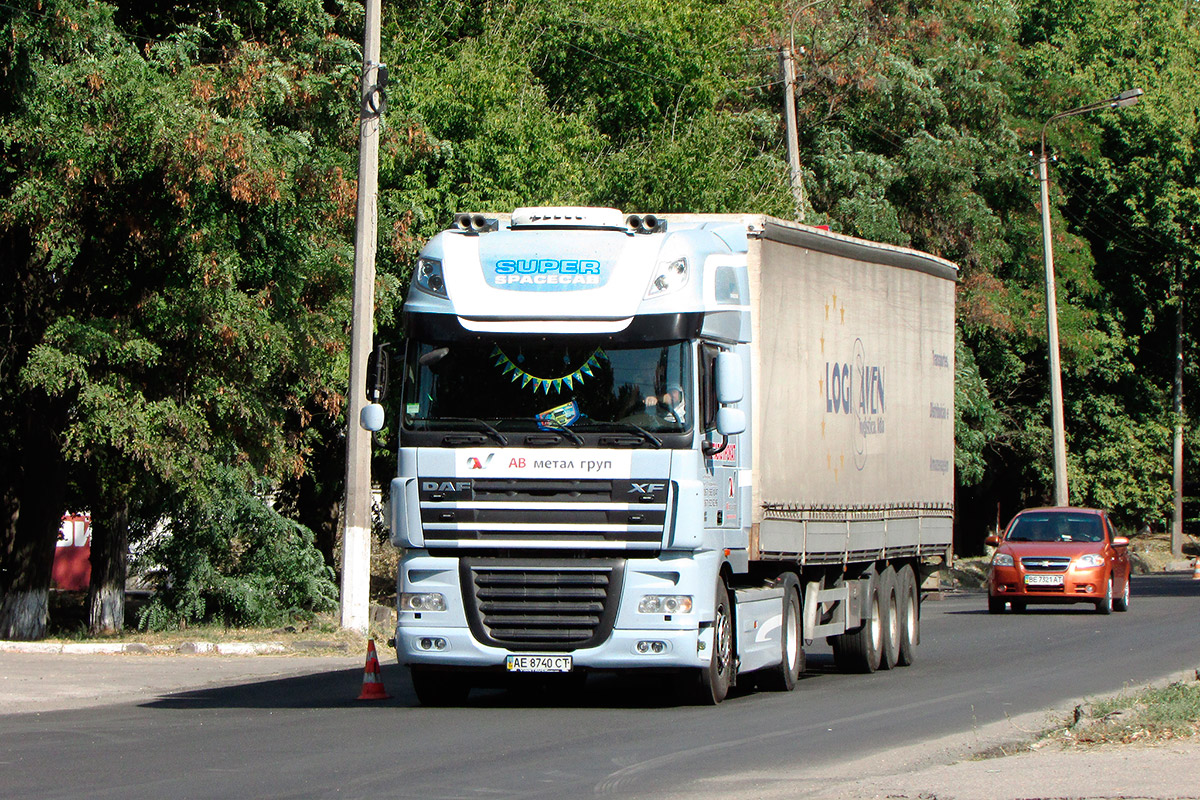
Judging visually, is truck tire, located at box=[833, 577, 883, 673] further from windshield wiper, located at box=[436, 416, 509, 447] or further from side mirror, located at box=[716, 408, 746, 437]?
windshield wiper, located at box=[436, 416, 509, 447]

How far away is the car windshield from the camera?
2850 centimetres

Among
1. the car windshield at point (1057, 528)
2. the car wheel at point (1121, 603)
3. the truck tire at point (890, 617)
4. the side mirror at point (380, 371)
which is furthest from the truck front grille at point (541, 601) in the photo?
the car wheel at point (1121, 603)

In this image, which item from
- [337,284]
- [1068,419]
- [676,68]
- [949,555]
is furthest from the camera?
[1068,419]

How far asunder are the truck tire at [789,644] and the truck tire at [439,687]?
2.93 meters

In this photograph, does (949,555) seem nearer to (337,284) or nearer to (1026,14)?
(337,284)

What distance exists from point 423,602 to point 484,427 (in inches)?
57.2

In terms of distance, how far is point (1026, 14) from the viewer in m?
58.7

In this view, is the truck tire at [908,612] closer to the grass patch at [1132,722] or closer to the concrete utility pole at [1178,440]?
the grass patch at [1132,722]

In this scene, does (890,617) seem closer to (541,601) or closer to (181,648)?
(541,601)

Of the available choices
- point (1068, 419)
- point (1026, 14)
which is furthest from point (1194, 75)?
point (1068, 419)

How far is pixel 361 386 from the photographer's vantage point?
69.7ft

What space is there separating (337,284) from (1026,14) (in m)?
41.6

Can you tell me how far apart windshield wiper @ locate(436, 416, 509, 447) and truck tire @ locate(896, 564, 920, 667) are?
7.23 metres

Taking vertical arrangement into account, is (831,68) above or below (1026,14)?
below
